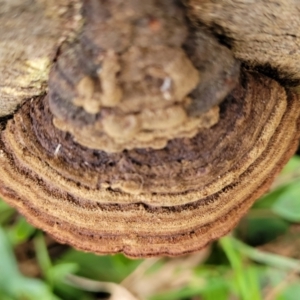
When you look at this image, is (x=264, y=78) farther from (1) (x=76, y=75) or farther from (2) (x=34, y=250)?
(2) (x=34, y=250)

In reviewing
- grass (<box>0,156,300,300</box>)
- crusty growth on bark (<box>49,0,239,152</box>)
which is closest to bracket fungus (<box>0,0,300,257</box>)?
crusty growth on bark (<box>49,0,239,152</box>)

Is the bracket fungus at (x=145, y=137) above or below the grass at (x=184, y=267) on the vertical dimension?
above

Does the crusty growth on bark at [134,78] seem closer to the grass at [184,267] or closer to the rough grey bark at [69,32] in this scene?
the rough grey bark at [69,32]

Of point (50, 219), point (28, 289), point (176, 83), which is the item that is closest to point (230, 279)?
point (28, 289)

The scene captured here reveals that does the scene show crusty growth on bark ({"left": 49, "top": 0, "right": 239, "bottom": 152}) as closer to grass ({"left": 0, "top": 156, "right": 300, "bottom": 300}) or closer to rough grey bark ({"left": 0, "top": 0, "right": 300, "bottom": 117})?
rough grey bark ({"left": 0, "top": 0, "right": 300, "bottom": 117})

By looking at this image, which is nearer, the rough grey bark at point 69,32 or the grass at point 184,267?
the rough grey bark at point 69,32

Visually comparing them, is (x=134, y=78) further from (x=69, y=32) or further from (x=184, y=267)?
(x=184, y=267)

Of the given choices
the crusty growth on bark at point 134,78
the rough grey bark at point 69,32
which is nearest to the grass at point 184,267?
the rough grey bark at point 69,32
